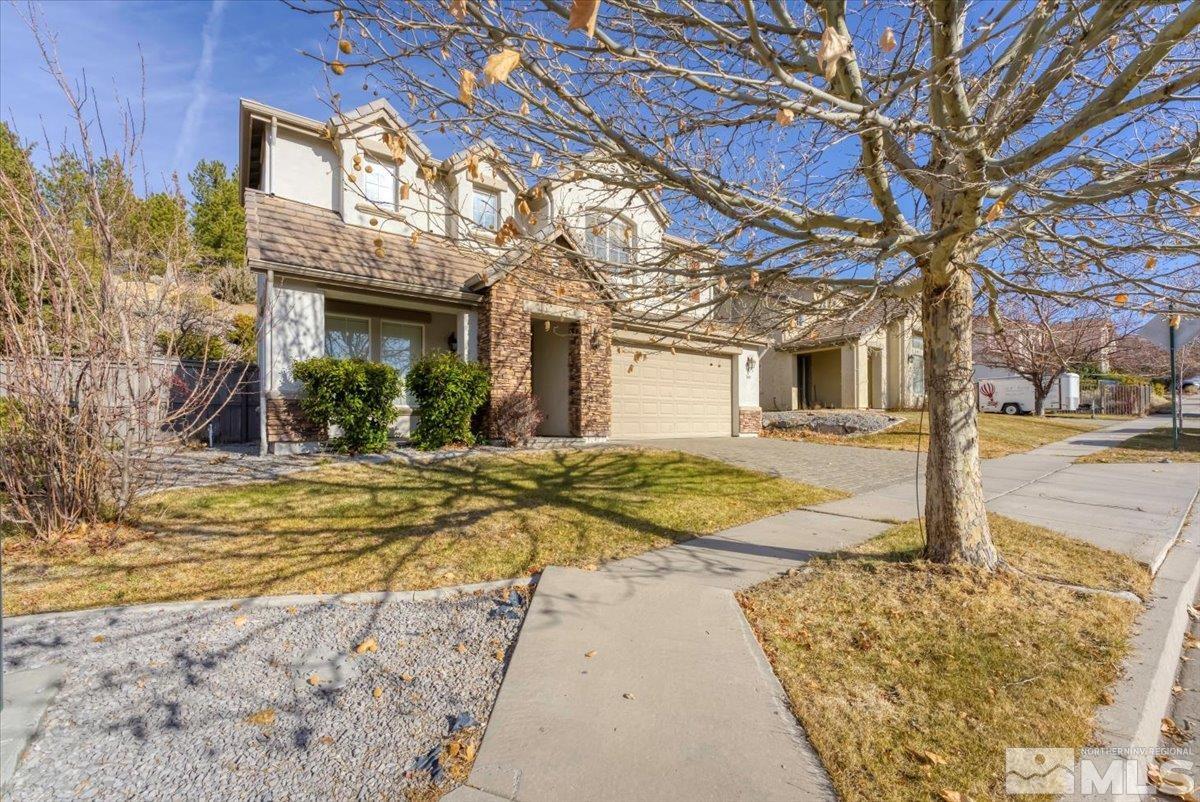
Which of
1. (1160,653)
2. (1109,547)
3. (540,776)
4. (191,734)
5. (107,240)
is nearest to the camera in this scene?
(540,776)

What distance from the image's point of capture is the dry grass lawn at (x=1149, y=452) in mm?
12805

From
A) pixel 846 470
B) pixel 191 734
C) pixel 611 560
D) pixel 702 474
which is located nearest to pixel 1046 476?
pixel 846 470

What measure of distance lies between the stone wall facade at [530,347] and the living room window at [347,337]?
260 cm

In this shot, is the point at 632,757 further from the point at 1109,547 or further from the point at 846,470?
the point at 846,470

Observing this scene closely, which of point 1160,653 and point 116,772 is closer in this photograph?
point 116,772

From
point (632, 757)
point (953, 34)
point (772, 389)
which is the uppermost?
point (953, 34)

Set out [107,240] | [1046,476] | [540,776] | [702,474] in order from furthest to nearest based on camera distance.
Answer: [1046,476] → [702,474] → [107,240] → [540,776]

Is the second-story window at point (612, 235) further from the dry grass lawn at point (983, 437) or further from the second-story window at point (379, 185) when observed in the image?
the dry grass lawn at point (983, 437)

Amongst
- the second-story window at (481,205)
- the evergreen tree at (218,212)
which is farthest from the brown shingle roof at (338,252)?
the evergreen tree at (218,212)

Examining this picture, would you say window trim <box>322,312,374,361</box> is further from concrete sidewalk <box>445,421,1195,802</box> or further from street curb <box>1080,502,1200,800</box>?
street curb <box>1080,502,1200,800</box>

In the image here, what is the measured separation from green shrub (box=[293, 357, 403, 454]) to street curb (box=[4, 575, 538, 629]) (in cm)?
579

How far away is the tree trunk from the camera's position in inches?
177

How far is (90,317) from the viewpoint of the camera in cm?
511

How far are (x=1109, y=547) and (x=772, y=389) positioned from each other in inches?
782
